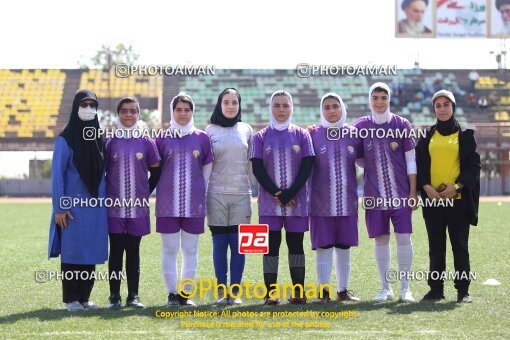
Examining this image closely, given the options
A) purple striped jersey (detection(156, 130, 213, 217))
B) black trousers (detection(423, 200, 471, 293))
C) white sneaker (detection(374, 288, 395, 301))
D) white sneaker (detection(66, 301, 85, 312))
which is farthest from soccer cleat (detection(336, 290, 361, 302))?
white sneaker (detection(66, 301, 85, 312))

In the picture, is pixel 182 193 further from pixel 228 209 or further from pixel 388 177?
pixel 388 177

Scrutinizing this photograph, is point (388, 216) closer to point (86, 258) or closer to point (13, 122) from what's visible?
point (86, 258)

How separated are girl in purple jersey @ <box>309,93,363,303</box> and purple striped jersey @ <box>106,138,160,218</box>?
1.35 m

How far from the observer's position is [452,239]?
22.6ft

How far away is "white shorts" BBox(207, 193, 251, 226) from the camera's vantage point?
658cm

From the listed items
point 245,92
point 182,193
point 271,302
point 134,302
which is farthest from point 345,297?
point 245,92

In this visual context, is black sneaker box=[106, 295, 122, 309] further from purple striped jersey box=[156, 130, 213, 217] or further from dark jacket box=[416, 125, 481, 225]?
dark jacket box=[416, 125, 481, 225]

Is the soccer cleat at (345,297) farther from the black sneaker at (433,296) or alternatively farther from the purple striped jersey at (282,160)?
the purple striped jersey at (282,160)

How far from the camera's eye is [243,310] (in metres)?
6.24

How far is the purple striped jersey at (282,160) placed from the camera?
656cm

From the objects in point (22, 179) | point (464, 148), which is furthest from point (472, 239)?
point (22, 179)

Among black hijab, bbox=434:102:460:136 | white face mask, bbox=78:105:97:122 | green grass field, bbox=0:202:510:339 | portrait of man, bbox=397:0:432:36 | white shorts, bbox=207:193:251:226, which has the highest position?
portrait of man, bbox=397:0:432:36

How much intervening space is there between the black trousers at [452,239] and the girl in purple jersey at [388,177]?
0.21 metres

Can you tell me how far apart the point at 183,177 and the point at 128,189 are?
0.46 meters
